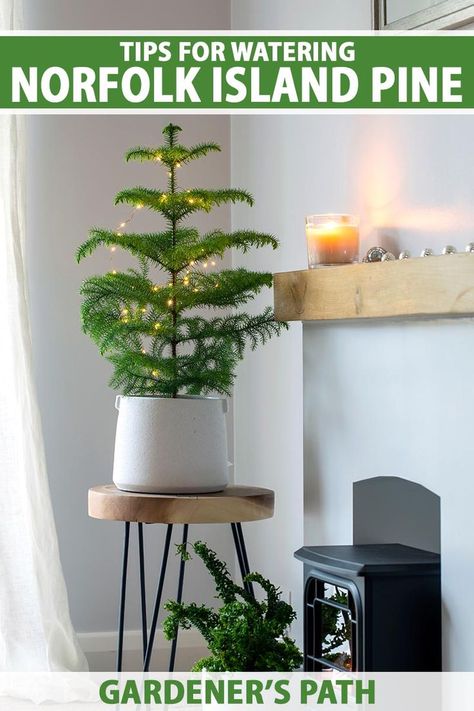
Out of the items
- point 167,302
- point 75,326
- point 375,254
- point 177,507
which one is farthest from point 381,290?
point 75,326

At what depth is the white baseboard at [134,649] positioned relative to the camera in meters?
3.61

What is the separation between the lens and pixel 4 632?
3.36 metres

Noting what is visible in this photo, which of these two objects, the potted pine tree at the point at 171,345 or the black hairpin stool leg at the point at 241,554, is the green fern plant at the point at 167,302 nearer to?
the potted pine tree at the point at 171,345

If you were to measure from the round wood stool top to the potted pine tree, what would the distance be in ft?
0.21

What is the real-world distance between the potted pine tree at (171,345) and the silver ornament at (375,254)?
290mm

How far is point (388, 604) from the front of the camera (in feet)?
7.73

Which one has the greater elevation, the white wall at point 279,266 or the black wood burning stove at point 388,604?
the white wall at point 279,266

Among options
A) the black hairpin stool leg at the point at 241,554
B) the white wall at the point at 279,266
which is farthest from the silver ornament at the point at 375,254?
the black hairpin stool leg at the point at 241,554

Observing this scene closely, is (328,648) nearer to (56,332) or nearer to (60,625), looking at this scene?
(60,625)

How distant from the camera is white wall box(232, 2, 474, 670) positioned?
7.68ft

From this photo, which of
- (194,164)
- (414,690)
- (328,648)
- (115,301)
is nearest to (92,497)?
(115,301)

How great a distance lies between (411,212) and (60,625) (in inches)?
65.2

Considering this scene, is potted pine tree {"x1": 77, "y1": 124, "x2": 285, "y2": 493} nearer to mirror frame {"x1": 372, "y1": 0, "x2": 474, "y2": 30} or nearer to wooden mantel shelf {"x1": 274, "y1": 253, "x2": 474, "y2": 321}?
wooden mantel shelf {"x1": 274, "y1": 253, "x2": 474, "y2": 321}

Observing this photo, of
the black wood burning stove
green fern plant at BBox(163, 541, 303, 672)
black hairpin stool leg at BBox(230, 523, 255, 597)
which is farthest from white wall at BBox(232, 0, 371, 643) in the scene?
the black wood burning stove
